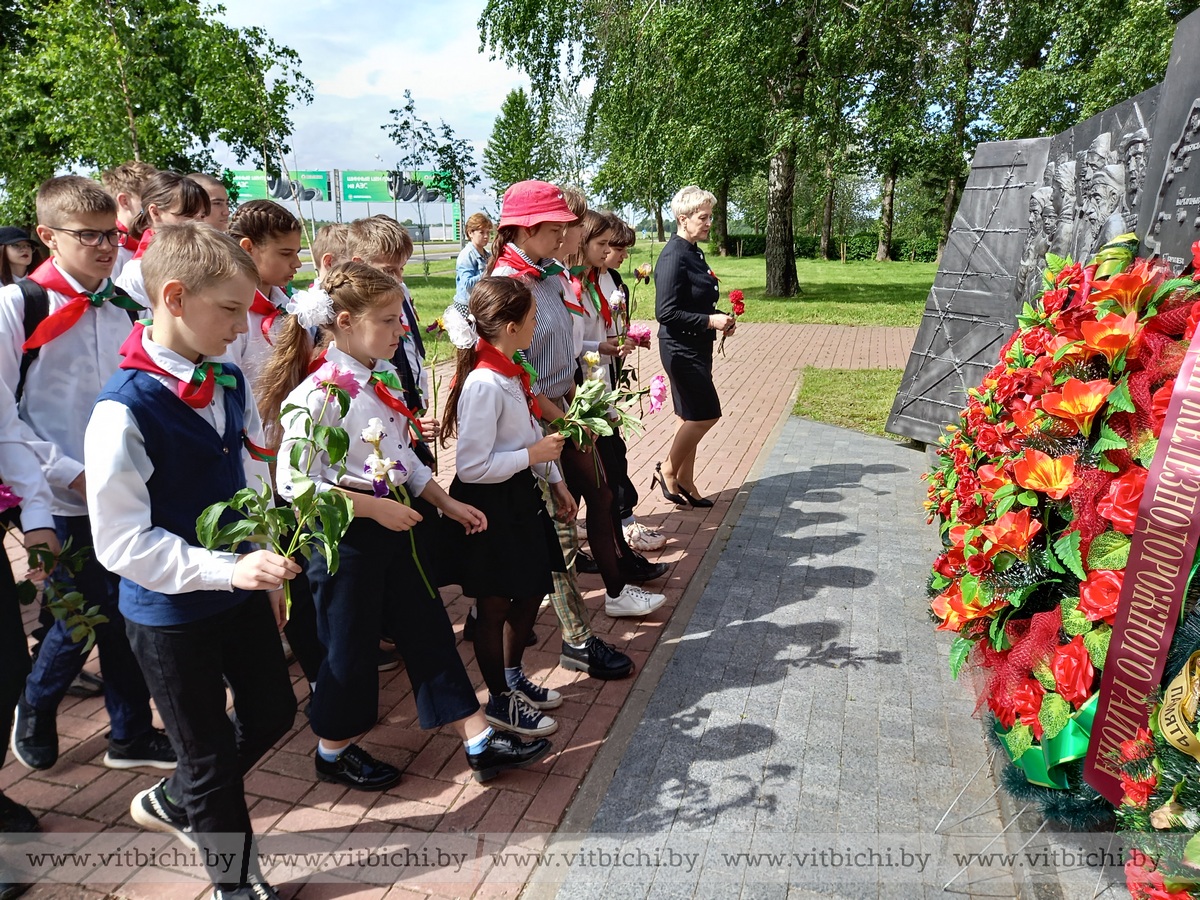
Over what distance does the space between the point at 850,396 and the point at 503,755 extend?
296 inches

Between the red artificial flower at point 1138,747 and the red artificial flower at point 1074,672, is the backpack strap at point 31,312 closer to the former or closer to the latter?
the red artificial flower at point 1074,672

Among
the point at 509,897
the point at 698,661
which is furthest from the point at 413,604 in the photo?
the point at 698,661

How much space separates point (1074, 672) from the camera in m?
2.19

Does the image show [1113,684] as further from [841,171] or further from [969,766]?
[841,171]

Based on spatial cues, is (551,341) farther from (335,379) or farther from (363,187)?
(363,187)

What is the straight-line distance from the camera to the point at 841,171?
60.8ft

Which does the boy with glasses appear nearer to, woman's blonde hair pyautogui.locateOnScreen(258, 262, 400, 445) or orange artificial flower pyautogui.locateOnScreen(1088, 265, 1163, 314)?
woman's blonde hair pyautogui.locateOnScreen(258, 262, 400, 445)

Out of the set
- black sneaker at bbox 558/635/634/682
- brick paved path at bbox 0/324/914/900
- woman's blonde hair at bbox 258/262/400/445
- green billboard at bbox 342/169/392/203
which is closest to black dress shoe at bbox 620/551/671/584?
brick paved path at bbox 0/324/914/900

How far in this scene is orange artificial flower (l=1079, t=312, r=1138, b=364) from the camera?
2.24 metres

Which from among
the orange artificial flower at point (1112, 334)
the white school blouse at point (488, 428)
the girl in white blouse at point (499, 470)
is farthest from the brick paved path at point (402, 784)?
the orange artificial flower at point (1112, 334)

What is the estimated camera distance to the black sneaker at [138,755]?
3.05 meters

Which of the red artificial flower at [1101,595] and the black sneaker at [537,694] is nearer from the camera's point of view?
the red artificial flower at [1101,595]

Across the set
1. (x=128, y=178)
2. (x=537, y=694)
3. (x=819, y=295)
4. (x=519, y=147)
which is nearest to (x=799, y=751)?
(x=537, y=694)

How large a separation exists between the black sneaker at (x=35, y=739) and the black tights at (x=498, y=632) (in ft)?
5.20
